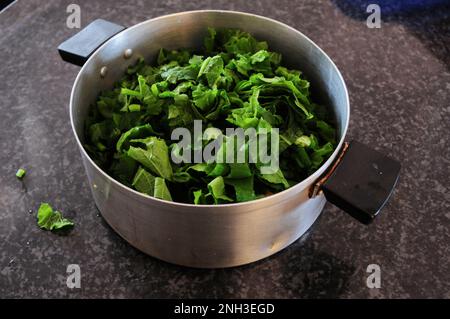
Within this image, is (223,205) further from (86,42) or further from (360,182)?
(86,42)

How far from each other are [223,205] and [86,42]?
1.44ft

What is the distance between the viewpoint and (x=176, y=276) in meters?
0.74

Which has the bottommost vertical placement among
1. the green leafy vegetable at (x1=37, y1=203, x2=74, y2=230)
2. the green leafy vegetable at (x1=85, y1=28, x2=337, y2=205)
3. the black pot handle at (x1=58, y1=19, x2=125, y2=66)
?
the green leafy vegetable at (x1=37, y1=203, x2=74, y2=230)

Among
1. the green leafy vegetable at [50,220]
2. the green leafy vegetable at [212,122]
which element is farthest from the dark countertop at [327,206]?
the green leafy vegetable at [212,122]

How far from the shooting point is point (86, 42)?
0.83 metres

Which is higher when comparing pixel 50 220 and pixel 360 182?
pixel 360 182

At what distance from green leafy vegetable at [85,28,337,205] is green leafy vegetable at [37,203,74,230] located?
125 mm

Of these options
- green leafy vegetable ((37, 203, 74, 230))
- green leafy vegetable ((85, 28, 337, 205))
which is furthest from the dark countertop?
green leafy vegetable ((85, 28, 337, 205))

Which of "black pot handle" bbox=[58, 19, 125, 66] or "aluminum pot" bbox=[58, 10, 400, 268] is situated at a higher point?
"black pot handle" bbox=[58, 19, 125, 66]

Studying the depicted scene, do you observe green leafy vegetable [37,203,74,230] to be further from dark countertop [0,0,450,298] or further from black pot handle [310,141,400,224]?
black pot handle [310,141,400,224]

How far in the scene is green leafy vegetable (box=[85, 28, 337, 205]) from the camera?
26.6 inches

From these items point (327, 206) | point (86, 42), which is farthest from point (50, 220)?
point (327, 206)

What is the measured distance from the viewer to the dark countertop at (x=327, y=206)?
731mm

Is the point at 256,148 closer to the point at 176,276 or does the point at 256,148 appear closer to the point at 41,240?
the point at 176,276
